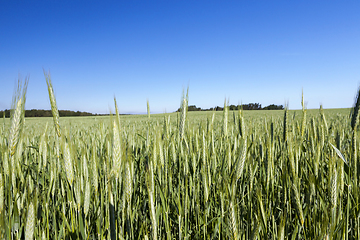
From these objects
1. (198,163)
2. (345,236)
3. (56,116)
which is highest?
(56,116)

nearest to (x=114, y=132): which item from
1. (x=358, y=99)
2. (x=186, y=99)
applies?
(x=186, y=99)

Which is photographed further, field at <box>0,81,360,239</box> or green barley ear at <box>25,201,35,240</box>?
field at <box>0,81,360,239</box>

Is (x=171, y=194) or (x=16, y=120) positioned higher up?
(x=16, y=120)

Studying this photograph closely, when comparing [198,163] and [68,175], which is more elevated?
[68,175]

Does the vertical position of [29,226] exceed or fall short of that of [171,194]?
it exceeds it

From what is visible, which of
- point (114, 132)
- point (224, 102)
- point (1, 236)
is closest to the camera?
point (1, 236)

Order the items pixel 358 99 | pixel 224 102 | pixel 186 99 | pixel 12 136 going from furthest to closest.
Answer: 1. pixel 224 102
2. pixel 186 99
3. pixel 358 99
4. pixel 12 136

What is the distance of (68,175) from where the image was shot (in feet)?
2.92

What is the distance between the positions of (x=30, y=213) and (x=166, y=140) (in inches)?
45.0

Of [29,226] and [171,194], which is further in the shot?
[171,194]

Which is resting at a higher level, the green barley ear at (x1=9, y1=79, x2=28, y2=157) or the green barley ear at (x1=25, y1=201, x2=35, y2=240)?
the green barley ear at (x1=9, y1=79, x2=28, y2=157)

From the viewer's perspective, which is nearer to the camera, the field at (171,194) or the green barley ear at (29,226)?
the green barley ear at (29,226)

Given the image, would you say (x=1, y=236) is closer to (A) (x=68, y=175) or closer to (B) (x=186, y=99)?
(A) (x=68, y=175)

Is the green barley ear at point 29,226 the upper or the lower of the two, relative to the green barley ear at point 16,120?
lower
